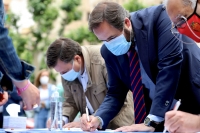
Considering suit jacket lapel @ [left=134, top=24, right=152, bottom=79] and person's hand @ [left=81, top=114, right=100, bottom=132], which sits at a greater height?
suit jacket lapel @ [left=134, top=24, right=152, bottom=79]

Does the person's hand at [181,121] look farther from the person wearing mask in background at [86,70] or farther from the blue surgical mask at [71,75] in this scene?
the blue surgical mask at [71,75]

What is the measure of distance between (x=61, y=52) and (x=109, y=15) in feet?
2.81

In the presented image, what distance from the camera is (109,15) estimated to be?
3.40 m

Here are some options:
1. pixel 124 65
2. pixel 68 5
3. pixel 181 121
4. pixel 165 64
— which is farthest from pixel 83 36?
pixel 181 121

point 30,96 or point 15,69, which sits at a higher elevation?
point 15,69

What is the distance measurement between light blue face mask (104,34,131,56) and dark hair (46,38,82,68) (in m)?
0.79

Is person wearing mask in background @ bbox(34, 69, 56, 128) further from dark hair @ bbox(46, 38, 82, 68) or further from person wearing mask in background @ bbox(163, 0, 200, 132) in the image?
person wearing mask in background @ bbox(163, 0, 200, 132)

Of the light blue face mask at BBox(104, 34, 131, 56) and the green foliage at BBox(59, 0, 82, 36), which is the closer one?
the light blue face mask at BBox(104, 34, 131, 56)

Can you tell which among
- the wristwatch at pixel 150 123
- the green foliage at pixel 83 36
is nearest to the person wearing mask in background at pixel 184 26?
the wristwatch at pixel 150 123

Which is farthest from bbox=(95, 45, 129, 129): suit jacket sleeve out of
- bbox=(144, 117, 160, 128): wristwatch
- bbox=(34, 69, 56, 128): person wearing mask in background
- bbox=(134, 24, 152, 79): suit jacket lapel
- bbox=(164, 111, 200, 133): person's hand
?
bbox=(34, 69, 56, 128): person wearing mask in background

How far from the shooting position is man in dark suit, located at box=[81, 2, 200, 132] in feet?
9.66

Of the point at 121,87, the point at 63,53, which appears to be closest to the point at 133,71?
the point at 121,87

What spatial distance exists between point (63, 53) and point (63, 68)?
5.8 inches

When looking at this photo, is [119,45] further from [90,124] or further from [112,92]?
[90,124]
